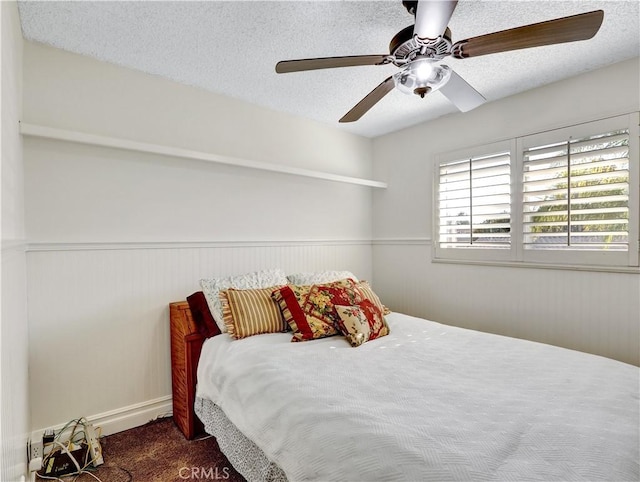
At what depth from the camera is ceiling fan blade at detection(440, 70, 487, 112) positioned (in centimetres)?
180

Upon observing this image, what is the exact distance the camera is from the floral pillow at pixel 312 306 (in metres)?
2.16

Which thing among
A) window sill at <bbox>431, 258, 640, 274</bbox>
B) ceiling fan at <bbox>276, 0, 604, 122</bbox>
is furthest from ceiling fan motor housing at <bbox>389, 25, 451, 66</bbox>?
window sill at <bbox>431, 258, 640, 274</bbox>

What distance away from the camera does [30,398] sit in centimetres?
201

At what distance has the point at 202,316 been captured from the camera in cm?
232

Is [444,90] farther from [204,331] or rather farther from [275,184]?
[204,331]

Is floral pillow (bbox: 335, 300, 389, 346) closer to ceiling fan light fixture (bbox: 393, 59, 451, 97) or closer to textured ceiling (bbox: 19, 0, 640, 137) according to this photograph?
ceiling fan light fixture (bbox: 393, 59, 451, 97)

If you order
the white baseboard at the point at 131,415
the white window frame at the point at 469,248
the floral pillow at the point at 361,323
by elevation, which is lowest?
the white baseboard at the point at 131,415

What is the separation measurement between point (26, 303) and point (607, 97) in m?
3.85

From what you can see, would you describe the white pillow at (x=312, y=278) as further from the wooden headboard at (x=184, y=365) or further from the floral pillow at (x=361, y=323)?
the wooden headboard at (x=184, y=365)

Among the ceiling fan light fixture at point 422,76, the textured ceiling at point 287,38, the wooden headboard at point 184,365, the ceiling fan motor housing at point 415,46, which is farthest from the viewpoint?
the wooden headboard at point 184,365

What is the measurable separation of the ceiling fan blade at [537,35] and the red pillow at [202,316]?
2030 mm

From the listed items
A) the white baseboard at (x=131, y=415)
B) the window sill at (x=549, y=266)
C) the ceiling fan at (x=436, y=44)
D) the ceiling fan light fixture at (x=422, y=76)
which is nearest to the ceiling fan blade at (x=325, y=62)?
the ceiling fan at (x=436, y=44)

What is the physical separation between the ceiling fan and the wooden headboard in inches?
65.8

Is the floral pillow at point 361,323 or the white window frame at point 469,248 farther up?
the white window frame at point 469,248
